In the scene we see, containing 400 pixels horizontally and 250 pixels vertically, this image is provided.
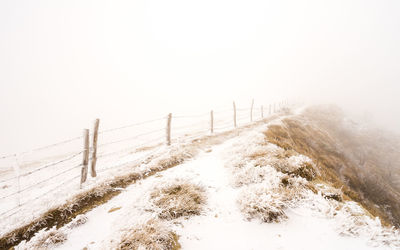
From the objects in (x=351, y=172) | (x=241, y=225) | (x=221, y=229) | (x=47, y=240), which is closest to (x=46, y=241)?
(x=47, y=240)

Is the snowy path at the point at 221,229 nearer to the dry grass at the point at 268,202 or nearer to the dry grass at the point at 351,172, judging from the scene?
the dry grass at the point at 268,202

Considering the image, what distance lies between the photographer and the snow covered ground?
2.90 metres

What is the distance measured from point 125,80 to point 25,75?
6509cm

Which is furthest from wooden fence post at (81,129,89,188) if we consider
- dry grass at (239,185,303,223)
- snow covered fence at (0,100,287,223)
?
dry grass at (239,185,303,223)

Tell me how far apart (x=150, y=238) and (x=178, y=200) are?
1.17 meters

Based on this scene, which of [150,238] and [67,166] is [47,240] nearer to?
[150,238]

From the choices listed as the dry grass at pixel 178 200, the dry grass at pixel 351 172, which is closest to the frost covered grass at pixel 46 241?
the dry grass at pixel 178 200

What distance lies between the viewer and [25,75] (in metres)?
113

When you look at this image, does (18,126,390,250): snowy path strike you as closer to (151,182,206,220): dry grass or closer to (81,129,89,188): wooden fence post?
(151,182,206,220): dry grass

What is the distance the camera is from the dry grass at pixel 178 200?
369cm

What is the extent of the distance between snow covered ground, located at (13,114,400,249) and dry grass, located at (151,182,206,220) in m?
0.14

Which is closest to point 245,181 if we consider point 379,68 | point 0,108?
point 0,108

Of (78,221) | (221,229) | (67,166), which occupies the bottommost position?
(67,166)

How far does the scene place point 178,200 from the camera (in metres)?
3.90
